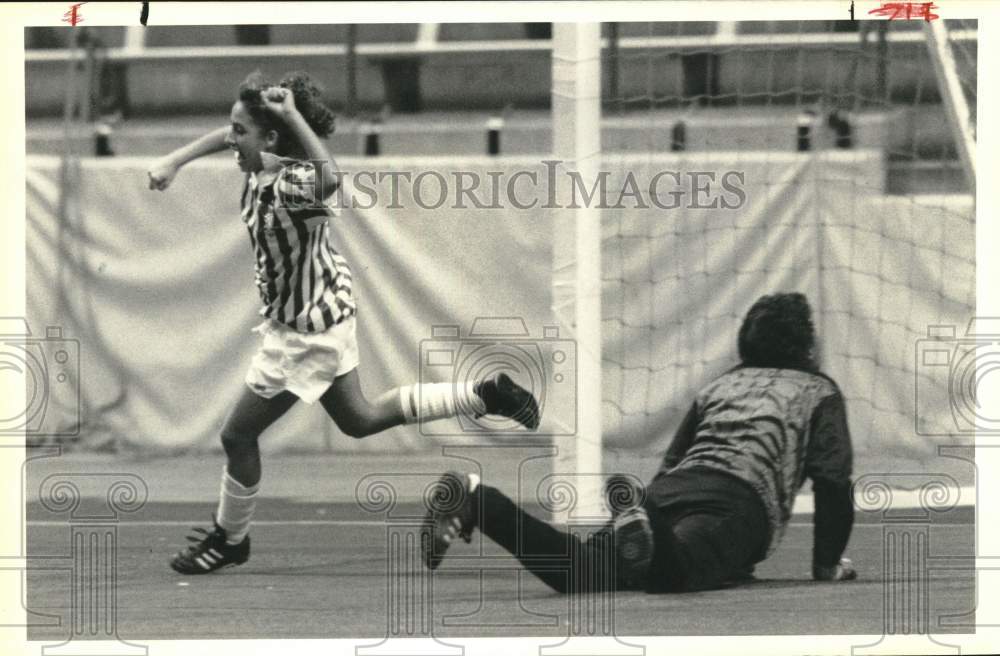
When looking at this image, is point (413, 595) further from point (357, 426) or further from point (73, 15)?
point (73, 15)

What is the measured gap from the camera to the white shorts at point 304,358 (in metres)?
5.12

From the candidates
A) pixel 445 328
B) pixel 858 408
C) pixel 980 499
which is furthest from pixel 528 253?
pixel 980 499

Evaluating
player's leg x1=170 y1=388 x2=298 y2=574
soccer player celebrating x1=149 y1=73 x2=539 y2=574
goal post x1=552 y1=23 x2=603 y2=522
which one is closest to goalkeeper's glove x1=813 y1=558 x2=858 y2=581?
goal post x1=552 y1=23 x2=603 y2=522

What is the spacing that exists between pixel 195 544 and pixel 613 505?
1.31m

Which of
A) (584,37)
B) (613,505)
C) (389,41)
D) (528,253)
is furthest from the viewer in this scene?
(389,41)

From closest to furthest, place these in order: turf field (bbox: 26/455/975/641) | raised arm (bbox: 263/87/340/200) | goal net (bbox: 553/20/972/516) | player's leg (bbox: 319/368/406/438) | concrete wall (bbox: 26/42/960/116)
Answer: turf field (bbox: 26/455/975/641) < raised arm (bbox: 263/87/340/200) < player's leg (bbox: 319/368/406/438) < goal net (bbox: 553/20/972/516) < concrete wall (bbox: 26/42/960/116)

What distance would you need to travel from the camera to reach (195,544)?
5.41 m

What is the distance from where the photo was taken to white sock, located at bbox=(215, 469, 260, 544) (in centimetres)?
527

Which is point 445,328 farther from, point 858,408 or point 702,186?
point 858,408

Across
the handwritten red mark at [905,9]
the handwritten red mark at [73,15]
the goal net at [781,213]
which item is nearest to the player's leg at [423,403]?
the goal net at [781,213]

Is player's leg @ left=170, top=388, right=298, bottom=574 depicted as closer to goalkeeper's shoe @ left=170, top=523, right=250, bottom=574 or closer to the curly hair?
goalkeeper's shoe @ left=170, top=523, right=250, bottom=574

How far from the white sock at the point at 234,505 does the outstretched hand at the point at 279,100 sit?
1113 mm

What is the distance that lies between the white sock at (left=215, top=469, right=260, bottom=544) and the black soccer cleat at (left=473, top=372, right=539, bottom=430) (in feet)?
2.51

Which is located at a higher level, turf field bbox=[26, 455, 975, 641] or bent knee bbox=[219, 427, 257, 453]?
bent knee bbox=[219, 427, 257, 453]
